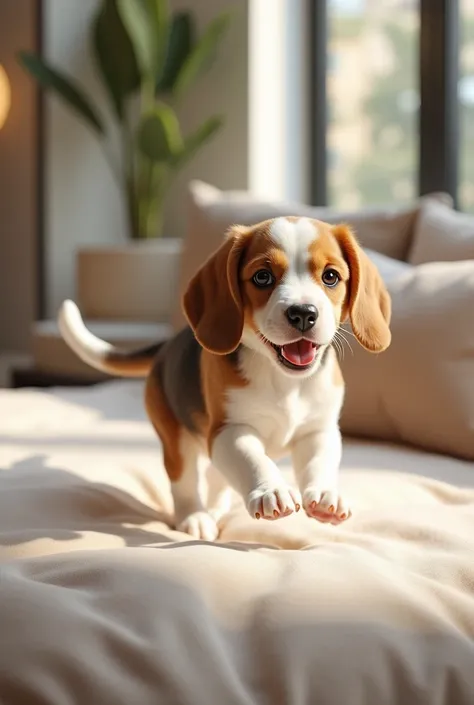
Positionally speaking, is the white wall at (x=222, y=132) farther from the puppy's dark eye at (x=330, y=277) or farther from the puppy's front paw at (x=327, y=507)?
the puppy's front paw at (x=327, y=507)

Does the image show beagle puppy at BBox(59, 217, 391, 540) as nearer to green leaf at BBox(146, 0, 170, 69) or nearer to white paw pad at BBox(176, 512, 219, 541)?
white paw pad at BBox(176, 512, 219, 541)

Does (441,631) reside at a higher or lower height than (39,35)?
lower

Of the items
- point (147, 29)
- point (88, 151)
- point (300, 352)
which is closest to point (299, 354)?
point (300, 352)

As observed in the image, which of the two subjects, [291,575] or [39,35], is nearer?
[291,575]

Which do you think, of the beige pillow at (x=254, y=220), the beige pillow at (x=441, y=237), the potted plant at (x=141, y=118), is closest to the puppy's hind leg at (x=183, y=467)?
the beige pillow at (x=441, y=237)

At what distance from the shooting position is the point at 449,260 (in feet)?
6.66

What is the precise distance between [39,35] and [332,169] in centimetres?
128

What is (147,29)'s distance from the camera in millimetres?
3559

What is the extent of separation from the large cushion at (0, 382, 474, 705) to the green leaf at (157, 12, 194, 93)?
2.69 meters

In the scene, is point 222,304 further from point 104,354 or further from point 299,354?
point 104,354

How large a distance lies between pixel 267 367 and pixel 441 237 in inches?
38.7

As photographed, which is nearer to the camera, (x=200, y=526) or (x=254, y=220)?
(x=200, y=526)

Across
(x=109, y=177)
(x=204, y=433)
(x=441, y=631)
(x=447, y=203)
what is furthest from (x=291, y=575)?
(x=109, y=177)

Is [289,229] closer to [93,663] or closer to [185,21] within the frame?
[93,663]
